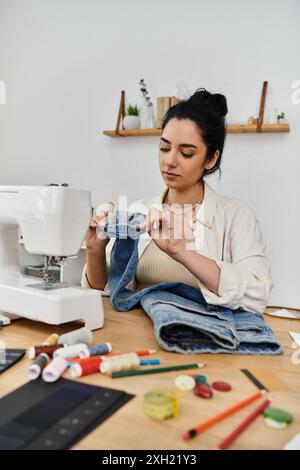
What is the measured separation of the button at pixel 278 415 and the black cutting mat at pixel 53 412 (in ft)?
0.63

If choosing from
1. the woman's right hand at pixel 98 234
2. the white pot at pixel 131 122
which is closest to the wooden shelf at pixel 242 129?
the white pot at pixel 131 122

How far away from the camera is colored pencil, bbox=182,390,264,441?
488 mm

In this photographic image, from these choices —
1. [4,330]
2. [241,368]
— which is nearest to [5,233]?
[4,330]

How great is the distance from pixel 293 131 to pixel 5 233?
1981 millimetres

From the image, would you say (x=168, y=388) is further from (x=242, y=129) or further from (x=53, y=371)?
(x=242, y=129)

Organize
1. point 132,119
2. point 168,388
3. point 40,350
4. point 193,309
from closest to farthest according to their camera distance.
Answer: point 168,388, point 40,350, point 193,309, point 132,119

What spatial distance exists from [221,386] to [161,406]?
142 mm

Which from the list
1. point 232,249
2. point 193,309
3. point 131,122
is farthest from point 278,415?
point 131,122

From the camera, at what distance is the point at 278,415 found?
0.54m

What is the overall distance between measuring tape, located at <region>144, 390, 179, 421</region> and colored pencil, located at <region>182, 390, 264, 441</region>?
0.13 ft

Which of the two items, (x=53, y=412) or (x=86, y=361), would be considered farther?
(x=86, y=361)

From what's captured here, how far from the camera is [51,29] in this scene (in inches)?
123

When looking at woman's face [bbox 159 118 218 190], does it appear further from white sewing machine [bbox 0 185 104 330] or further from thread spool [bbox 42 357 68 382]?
thread spool [bbox 42 357 68 382]
